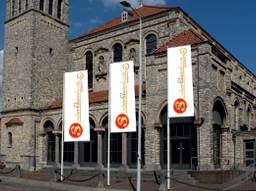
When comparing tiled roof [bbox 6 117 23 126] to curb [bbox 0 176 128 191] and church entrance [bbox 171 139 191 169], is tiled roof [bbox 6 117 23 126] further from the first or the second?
church entrance [bbox 171 139 191 169]

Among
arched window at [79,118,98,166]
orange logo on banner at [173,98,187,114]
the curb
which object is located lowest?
the curb

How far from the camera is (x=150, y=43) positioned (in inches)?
1481

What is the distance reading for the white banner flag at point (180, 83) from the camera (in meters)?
23.0

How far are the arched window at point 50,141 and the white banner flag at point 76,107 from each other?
12.9m

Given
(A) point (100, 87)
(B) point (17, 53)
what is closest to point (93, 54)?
(A) point (100, 87)

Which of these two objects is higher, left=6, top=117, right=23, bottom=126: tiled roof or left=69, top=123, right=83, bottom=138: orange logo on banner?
left=6, top=117, right=23, bottom=126: tiled roof

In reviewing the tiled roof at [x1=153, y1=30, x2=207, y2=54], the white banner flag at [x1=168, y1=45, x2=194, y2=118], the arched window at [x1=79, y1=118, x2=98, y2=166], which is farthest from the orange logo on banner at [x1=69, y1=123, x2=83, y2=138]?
the arched window at [x1=79, y1=118, x2=98, y2=166]

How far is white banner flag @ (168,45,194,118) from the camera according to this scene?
22984 millimetres

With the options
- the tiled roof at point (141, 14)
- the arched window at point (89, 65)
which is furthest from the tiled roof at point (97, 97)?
the tiled roof at point (141, 14)

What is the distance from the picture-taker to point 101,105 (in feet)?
114

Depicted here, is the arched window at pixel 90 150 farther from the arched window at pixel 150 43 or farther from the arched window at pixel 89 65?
the arched window at pixel 150 43

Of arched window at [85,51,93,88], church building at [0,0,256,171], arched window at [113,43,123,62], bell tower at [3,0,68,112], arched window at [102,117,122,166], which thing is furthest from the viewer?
arched window at [85,51,93,88]

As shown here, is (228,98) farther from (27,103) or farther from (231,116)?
(27,103)

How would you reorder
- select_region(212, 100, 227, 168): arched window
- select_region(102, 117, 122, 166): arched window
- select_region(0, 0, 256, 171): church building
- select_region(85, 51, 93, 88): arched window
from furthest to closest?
select_region(85, 51, 93, 88): arched window, select_region(102, 117, 122, 166): arched window, select_region(212, 100, 227, 168): arched window, select_region(0, 0, 256, 171): church building
